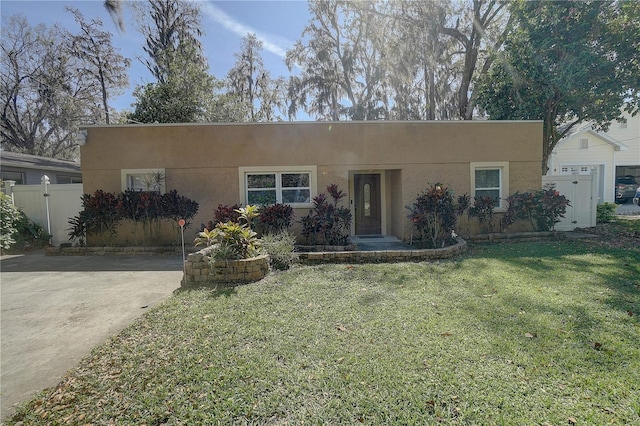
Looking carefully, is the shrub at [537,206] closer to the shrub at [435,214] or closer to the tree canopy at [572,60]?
the shrub at [435,214]

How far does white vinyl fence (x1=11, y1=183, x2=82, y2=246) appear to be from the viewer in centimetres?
946

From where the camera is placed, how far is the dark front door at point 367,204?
33.8 feet

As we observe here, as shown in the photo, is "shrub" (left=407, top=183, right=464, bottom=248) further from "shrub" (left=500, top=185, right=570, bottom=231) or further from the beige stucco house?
"shrub" (left=500, top=185, right=570, bottom=231)

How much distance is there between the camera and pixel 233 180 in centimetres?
881

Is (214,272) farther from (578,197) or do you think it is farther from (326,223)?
(578,197)

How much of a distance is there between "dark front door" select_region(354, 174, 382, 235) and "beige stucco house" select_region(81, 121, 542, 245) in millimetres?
1227

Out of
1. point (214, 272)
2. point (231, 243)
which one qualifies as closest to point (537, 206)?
point (231, 243)

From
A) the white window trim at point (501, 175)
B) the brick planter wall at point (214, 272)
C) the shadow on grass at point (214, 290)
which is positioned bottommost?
the shadow on grass at point (214, 290)

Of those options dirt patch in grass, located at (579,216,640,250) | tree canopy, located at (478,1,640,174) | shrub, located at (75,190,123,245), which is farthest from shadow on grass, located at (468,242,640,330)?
shrub, located at (75,190,123,245)

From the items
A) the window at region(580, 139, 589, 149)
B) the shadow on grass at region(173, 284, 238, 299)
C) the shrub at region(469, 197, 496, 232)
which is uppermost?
the window at region(580, 139, 589, 149)

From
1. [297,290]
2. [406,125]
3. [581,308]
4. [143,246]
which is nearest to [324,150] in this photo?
[406,125]

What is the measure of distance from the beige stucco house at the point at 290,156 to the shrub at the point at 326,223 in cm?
84

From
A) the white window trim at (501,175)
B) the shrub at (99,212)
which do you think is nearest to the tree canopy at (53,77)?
the shrub at (99,212)

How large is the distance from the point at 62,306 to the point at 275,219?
14.8 feet
